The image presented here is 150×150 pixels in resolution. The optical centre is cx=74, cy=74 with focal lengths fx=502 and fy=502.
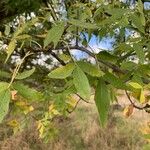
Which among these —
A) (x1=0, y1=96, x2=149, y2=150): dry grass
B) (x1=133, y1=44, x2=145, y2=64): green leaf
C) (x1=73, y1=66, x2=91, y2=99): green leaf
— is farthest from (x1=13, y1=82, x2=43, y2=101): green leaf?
(x1=0, y1=96, x2=149, y2=150): dry grass

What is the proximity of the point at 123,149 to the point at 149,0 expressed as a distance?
5971mm

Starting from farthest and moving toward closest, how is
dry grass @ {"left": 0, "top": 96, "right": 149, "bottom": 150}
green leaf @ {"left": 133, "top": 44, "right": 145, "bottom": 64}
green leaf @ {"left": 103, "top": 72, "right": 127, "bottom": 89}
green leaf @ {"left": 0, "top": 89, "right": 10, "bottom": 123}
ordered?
dry grass @ {"left": 0, "top": 96, "right": 149, "bottom": 150}, green leaf @ {"left": 133, "top": 44, "right": 145, "bottom": 64}, green leaf @ {"left": 103, "top": 72, "right": 127, "bottom": 89}, green leaf @ {"left": 0, "top": 89, "right": 10, "bottom": 123}

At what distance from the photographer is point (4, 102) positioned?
97 centimetres

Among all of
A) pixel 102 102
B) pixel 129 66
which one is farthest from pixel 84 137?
pixel 102 102

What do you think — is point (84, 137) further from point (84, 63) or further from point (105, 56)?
point (84, 63)

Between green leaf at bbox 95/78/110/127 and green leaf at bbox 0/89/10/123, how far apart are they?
20 cm

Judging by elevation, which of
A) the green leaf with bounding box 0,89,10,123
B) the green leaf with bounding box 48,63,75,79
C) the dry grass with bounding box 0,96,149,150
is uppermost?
the green leaf with bounding box 0,89,10,123

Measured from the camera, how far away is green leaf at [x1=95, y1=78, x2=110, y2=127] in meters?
1.05

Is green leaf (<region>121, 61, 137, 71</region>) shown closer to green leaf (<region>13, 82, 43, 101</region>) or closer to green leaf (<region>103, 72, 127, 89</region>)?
green leaf (<region>103, 72, 127, 89</region>)

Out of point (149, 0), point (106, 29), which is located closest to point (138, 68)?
point (106, 29)

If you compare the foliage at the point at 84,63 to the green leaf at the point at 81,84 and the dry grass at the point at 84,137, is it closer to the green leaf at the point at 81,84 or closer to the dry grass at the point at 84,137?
the green leaf at the point at 81,84

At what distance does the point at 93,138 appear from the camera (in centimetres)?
845

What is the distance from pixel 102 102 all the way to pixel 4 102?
215 millimetres

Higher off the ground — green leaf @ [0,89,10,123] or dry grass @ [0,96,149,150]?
green leaf @ [0,89,10,123]
